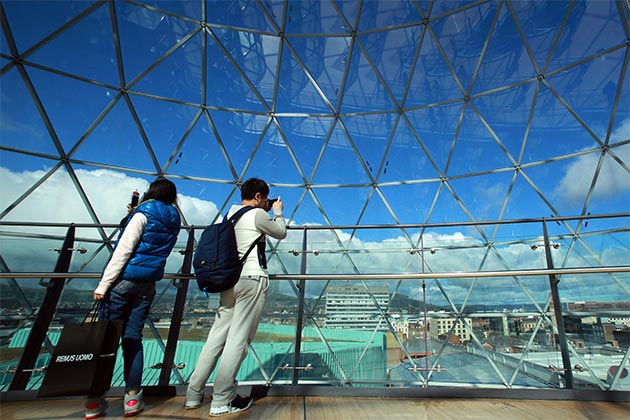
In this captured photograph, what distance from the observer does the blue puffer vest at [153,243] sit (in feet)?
8.55

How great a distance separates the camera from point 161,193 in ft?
9.68

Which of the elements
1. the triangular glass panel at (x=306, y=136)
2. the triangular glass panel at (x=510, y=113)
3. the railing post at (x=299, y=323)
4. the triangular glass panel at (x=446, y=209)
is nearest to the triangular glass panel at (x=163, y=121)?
the triangular glass panel at (x=306, y=136)

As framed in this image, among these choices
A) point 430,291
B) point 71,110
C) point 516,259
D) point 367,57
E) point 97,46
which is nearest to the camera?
point 430,291

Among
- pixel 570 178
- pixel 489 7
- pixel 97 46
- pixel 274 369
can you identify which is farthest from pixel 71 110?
pixel 570 178

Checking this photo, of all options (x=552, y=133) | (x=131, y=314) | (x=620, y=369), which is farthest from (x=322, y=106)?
(x=620, y=369)

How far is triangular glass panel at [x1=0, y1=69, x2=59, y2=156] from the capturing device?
8227mm

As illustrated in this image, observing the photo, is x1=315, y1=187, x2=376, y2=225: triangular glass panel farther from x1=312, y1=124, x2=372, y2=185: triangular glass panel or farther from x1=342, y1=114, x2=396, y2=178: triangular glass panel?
x1=342, y1=114, x2=396, y2=178: triangular glass panel

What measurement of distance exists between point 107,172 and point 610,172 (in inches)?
726

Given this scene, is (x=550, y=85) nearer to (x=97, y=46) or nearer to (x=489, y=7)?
(x=489, y=7)

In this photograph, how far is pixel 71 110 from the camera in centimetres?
968

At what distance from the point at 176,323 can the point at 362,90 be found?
37.6ft

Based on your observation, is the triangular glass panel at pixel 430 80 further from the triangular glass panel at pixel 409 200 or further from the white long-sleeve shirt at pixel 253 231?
the white long-sleeve shirt at pixel 253 231

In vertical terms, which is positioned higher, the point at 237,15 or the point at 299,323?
the point at 237,15

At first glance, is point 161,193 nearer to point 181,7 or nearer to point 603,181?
point 181,7
